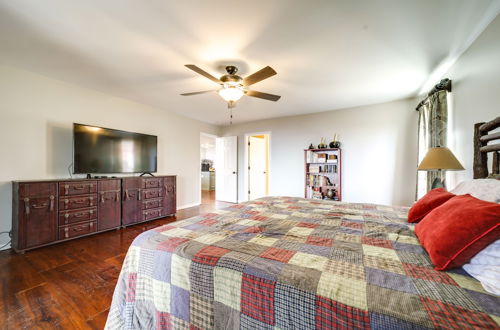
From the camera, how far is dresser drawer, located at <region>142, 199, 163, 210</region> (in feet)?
12.3

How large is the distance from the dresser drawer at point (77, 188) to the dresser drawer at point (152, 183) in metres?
0.78

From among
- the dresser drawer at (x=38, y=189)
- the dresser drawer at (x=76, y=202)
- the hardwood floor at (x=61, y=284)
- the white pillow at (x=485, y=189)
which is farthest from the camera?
the dresser drawer at (x=76, y=202)

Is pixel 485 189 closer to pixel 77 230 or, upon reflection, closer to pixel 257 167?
pixel 77 230

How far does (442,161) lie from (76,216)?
4.75 meters

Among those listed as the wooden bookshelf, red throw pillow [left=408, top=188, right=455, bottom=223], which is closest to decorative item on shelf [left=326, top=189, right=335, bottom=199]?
the wooden bookshelf

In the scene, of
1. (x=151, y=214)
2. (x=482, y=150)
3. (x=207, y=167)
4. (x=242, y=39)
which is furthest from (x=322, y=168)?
(x=207, y=167)

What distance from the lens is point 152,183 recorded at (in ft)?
12.7

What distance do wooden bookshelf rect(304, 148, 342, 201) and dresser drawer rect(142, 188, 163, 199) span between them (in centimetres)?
318

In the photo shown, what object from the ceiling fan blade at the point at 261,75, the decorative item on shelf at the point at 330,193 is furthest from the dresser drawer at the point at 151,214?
the decorative item on shelf at the point at 330,193

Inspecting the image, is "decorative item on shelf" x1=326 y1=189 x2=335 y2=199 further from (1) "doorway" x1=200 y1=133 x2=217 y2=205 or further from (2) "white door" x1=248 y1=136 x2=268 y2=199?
(1) "doorway" x1=200 y1=133 x2=217 y2=205

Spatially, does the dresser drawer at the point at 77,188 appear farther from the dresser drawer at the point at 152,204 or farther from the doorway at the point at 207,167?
the doorway at the point at 207,167

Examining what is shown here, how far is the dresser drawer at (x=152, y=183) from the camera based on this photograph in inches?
147

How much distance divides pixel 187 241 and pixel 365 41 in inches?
97.8

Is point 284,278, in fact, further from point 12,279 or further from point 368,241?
point 12,279
